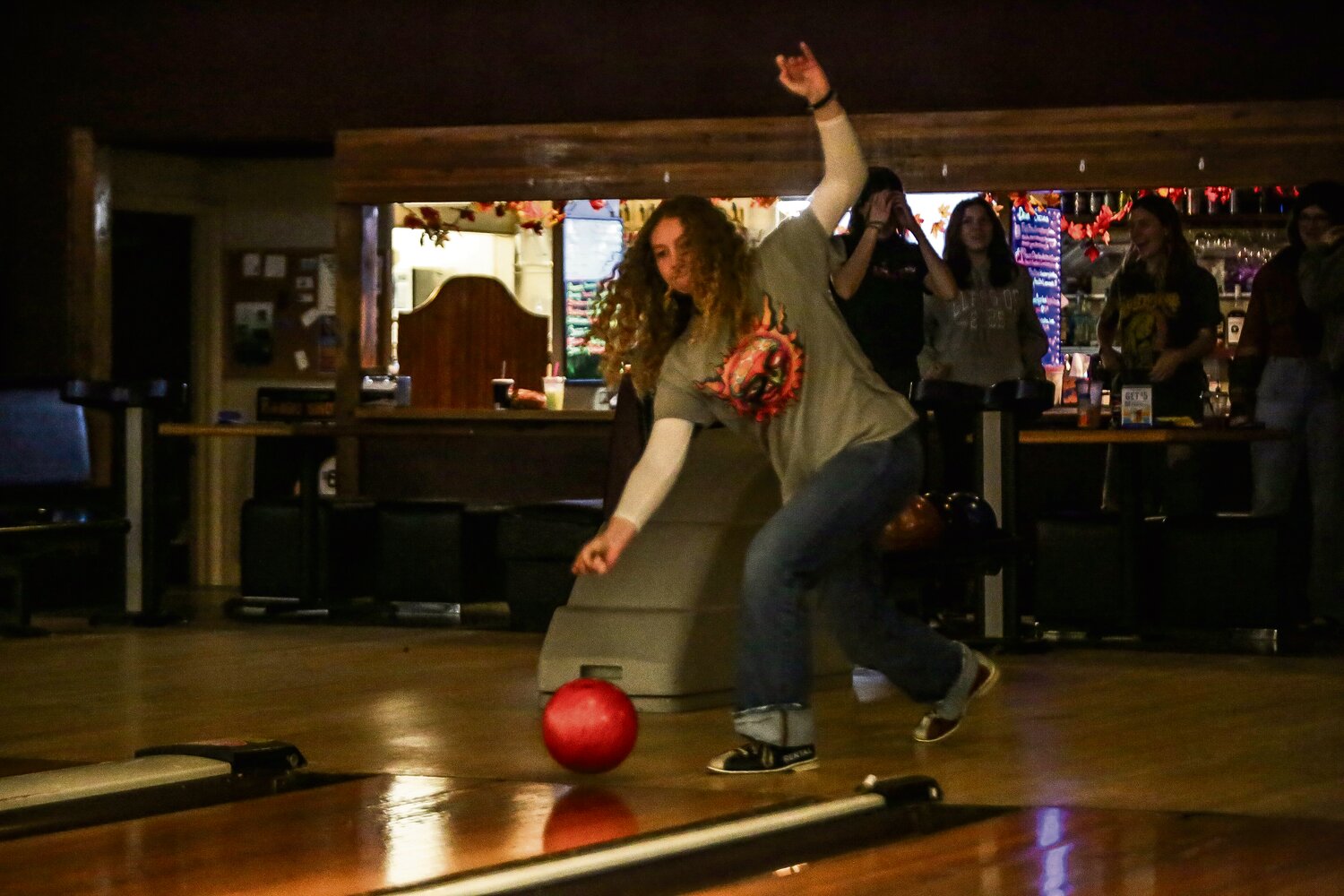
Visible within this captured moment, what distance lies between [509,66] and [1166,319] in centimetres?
362

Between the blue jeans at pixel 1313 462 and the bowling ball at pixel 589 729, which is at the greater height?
the blue jeans at pixel 1313 462

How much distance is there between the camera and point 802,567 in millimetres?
4648

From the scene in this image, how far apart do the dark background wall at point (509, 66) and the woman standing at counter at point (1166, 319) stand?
4.09 feet

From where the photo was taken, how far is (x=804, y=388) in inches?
186

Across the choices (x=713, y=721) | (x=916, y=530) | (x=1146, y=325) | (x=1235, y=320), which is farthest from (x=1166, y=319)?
(x=713, y=721)

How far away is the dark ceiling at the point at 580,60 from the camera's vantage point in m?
9.36

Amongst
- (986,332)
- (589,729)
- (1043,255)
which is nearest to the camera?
(589,729)

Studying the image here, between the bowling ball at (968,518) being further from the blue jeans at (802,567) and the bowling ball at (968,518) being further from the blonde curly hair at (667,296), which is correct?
the blonde curly hair at (667,296)

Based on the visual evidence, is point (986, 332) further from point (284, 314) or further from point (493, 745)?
point (284, 314)

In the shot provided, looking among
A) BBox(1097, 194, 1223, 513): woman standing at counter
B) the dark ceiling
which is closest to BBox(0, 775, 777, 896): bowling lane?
BBox(1097, 194, 1223, 513): woman standing at counter

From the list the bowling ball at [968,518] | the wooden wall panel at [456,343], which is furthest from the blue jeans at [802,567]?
the wooden wall panel at [456,343]

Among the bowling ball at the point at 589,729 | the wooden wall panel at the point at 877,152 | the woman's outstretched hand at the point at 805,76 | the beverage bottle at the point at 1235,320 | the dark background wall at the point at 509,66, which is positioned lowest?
the bowling ball at the point at 589,729

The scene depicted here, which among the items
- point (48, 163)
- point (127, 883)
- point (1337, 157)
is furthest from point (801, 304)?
point (48, 163)

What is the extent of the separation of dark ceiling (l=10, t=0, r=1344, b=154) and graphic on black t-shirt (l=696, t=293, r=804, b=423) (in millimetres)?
5180
